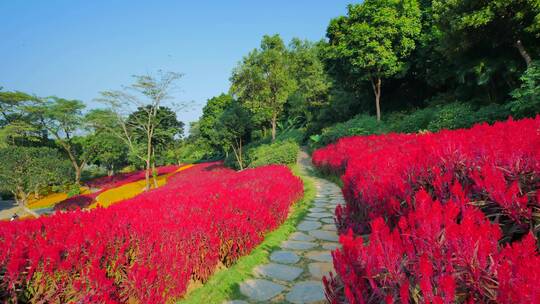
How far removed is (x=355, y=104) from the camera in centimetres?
2511

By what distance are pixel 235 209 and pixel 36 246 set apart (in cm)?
239

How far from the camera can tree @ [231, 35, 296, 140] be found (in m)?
19.1

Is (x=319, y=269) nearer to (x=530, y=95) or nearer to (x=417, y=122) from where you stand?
(x=530, y=95)

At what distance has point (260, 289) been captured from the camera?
10.4 feet

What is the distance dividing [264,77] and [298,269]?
17.3 meters

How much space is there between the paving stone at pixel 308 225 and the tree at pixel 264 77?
14.9m

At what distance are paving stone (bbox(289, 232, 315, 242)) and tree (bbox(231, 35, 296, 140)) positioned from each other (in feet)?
50.7

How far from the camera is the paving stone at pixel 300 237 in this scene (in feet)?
15.3

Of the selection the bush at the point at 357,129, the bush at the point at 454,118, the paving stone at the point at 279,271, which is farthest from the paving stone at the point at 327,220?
the bush at the point at 357,129

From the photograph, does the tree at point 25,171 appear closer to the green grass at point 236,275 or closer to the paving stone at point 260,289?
the green grass at point 236,275

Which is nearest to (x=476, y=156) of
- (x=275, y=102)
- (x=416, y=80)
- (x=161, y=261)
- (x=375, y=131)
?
(x=161, y=261)

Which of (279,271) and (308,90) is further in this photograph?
(308,90)

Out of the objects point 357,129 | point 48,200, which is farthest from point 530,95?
point 48,200

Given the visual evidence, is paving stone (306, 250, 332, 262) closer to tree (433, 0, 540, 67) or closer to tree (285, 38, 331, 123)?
tree (433, 0, 540, 67)
